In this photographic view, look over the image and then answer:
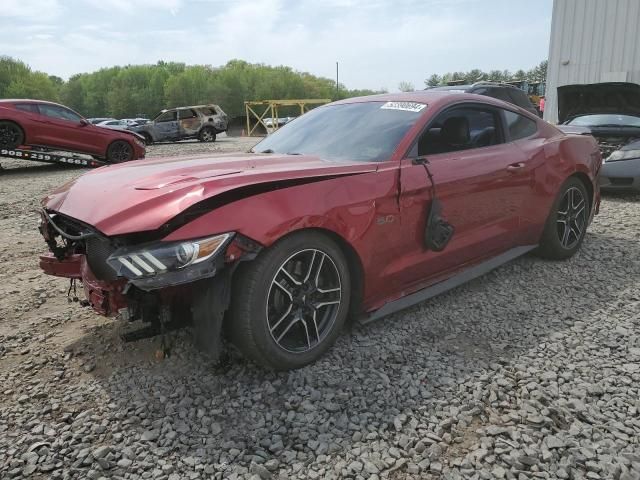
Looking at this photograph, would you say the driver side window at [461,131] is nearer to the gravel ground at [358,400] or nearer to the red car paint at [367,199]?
the red car paint at [367,199]

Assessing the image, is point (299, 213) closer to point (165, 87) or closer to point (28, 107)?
point (28, 107)

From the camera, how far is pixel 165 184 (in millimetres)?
2555

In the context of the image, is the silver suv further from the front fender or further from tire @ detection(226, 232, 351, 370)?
tire @ detection(226, 232, 351, 370)

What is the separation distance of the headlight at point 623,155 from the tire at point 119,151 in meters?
10.5

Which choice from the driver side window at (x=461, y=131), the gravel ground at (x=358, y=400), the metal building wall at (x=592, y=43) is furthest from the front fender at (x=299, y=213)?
the metal building wall at (x=592, y=43)

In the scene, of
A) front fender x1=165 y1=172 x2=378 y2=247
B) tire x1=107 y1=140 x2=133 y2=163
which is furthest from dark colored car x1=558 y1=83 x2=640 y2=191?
tire x1=107 y1=140 x2=133 y2=163

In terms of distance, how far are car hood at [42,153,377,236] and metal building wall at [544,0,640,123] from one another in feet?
40.4

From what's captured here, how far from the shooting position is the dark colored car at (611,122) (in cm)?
705

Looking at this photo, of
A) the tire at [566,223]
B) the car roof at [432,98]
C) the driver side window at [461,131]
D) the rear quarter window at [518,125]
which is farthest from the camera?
the tire at [566,223]

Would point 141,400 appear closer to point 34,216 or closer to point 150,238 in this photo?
point 150,238

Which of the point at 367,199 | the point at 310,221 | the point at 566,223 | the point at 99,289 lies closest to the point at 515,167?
the point at 566,223

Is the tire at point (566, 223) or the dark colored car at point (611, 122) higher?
the dark colored car at point (611, 122)

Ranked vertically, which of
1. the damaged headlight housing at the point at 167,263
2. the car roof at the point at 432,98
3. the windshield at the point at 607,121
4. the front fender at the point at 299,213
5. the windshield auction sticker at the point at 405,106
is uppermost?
the windshield at the point at 607,121

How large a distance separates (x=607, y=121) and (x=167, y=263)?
334 inches
